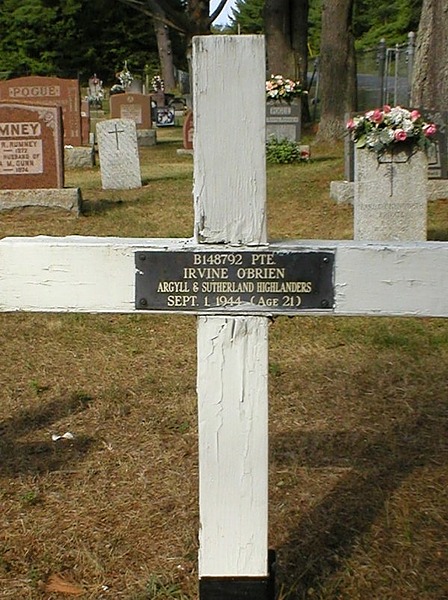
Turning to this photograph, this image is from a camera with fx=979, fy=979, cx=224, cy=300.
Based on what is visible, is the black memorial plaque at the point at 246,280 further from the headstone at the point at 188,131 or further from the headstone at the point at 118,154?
the headstone at the point at 188,131

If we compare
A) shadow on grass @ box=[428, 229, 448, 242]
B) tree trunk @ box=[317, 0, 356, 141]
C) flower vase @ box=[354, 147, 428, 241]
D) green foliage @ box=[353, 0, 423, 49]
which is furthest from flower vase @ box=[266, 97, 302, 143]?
green foliage @ box=[353, 0, 423, 49]

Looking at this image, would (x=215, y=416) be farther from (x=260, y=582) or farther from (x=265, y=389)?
(x=260, y=582)

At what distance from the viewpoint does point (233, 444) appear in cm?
266

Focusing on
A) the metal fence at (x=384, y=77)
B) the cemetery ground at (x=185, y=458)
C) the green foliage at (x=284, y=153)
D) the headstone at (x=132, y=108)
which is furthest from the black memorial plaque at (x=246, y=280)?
the headstone at (x=132, y=108)

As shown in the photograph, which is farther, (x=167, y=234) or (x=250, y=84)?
(x=167, y=234)

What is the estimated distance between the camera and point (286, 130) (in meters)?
18.0

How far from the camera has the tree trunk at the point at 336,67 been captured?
1809cm

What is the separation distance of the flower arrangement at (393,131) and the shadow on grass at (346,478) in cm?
399

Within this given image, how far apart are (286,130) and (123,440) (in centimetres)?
1434

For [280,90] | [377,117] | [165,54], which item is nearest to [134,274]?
[377,117]

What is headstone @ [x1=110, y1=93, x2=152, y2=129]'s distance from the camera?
76.1 feet

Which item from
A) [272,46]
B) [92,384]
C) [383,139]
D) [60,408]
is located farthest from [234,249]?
[272,46]

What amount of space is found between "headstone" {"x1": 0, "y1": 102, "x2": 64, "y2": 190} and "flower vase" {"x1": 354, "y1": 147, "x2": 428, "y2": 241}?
389 cm

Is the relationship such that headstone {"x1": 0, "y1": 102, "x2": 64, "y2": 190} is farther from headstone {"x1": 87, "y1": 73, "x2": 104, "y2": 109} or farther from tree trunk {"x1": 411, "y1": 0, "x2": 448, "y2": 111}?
headstone {"x1": 87, "y1": 73, "x2": 104, "y2": 109}
